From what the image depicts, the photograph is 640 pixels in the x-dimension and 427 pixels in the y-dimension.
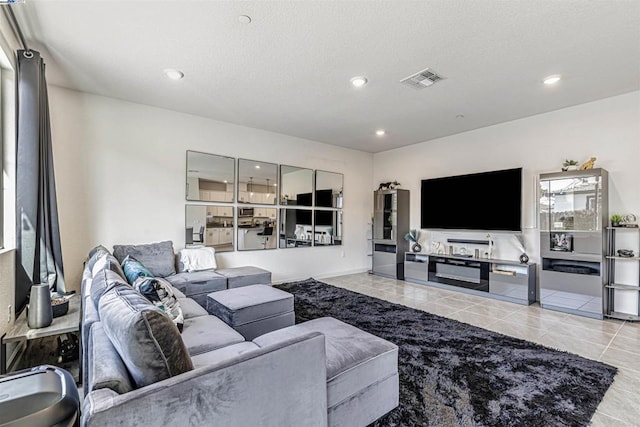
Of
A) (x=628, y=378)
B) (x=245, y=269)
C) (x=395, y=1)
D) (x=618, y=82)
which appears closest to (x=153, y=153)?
(x=245, y=269)

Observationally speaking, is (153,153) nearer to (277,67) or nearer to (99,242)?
(99,242)

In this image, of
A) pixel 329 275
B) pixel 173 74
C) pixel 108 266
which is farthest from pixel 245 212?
pixel 108 266

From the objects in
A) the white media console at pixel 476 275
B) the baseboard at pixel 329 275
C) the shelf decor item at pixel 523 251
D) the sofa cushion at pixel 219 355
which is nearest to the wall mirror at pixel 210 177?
the baseboard at pixel 329 275

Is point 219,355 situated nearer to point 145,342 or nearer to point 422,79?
point 145,342

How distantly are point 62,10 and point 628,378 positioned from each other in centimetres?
518

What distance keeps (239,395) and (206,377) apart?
0.53 ft

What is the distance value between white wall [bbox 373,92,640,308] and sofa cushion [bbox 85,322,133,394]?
5215 millimetres

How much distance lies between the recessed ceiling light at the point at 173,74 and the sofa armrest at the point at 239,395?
3127 millimetres

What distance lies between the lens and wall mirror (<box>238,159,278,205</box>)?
5.01 meters

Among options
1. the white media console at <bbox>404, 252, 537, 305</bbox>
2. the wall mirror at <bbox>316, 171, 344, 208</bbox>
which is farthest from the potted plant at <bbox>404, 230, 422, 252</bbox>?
the wall mirror at <bbox>316, 171, 344, 208</bbox>

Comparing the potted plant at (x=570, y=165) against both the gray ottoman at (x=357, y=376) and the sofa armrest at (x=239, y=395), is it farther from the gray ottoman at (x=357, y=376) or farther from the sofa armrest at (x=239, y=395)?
the sofa armrest at (x=239, y=395)

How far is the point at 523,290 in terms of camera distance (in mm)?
4270

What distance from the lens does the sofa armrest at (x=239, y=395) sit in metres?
0.93

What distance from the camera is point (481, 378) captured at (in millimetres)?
2273
